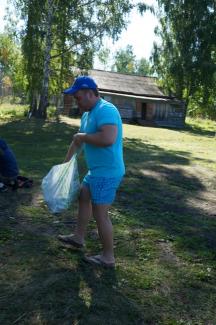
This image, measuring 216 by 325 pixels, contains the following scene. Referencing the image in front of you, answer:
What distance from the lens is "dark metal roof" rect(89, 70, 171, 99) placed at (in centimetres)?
3672

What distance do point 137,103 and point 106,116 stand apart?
109 feet

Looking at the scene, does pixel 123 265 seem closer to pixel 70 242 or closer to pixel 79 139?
pixel 70 242

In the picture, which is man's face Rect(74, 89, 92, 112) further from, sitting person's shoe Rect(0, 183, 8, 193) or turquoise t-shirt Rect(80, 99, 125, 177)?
sitting person's shoe Rect(0, 183, 8, 193)

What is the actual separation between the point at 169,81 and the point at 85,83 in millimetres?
36213

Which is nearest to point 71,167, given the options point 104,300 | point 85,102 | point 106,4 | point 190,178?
point 85,102

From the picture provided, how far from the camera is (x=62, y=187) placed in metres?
4.19

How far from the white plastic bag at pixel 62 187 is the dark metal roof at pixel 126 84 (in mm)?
32055

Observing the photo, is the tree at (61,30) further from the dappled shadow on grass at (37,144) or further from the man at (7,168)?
the man at (7,168)

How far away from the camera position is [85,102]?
12.6 ft

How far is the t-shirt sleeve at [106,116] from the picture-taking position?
3691 mm

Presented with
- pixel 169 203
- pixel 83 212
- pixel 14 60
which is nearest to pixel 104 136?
pixel 83 212

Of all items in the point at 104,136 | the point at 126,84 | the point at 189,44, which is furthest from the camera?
the point at 126,84

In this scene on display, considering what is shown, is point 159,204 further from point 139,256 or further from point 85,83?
point 85,83

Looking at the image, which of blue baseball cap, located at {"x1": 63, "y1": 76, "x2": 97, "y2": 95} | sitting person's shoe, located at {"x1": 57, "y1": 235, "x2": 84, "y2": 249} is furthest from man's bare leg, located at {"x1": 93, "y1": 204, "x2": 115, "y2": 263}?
blue baseball cap, located at {"x1": 63, "y1": 76, "x2": 97, "y2": 95}
